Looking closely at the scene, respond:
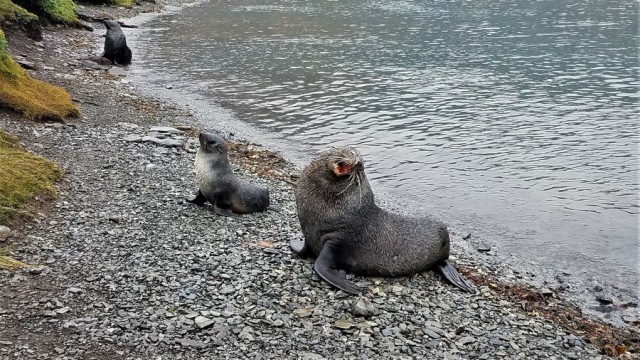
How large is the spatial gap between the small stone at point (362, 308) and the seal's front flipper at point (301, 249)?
1.59 m

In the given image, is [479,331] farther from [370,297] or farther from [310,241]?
[310,241]

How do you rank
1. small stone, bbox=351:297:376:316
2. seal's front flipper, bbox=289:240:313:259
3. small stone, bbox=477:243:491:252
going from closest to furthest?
1. small stone, bbox=351:297:376:316
2. seal's front flipper, bbox=289:240:313:259
3. small stone, bbox=477:243:491:252

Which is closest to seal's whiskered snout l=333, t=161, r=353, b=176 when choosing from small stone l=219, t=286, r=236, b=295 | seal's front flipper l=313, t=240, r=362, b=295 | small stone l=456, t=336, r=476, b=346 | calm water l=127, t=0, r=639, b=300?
seal's front flipper l=313, t=240, r=362, b=295

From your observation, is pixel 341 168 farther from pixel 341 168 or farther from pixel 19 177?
pixel 19 177

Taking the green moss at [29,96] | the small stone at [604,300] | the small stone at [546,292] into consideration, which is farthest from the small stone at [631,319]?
the green moss at [29,96]

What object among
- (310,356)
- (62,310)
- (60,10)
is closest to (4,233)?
(62,310)

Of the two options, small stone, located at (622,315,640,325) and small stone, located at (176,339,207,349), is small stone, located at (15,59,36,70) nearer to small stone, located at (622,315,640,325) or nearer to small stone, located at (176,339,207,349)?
small stone, located at (176,339,207,349)

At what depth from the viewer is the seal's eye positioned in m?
9.02

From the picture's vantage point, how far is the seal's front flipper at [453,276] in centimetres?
950

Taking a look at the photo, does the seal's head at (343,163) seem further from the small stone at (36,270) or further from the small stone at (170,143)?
the small stone at (170,143)

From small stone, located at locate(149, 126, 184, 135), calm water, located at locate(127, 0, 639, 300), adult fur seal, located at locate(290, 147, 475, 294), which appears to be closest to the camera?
adult fur seal, located at locate(290, 147, 475, 294)

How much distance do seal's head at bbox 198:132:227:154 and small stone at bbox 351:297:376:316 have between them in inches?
193

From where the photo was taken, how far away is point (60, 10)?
3369 cm

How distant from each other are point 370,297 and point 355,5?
179 ft
